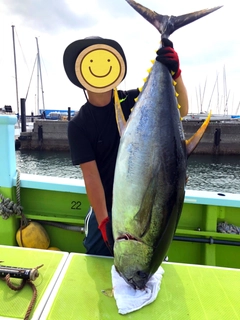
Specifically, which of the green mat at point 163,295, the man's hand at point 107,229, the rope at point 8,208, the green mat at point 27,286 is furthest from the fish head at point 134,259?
the rope at point 8,208

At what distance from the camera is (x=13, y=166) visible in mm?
2727

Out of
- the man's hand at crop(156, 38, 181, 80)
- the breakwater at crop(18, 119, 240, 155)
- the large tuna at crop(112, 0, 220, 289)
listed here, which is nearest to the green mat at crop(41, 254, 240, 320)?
the large tuna at crop(112, 0, 220, 289)

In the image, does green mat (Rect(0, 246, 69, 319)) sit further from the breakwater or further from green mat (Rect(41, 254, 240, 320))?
the breakwater

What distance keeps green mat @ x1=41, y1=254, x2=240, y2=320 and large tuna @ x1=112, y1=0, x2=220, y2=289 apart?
7.5 inches

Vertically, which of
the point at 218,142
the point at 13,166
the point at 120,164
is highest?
the point at 120,164

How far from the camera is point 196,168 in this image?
17.8m

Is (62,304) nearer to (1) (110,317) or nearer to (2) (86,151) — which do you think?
(1) (110,317)

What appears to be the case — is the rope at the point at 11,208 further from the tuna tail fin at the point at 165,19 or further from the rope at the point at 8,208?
the tuna tail fin at the point at 165,19

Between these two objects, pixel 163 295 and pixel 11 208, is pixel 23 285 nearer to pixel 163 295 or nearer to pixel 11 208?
pixel 163 295

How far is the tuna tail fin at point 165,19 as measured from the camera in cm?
146

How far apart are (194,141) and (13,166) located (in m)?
2.04

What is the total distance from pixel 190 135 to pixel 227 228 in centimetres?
1911

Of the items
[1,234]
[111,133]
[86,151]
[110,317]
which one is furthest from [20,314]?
[1,234]

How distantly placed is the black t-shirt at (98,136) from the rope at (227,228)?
132 centimetres
